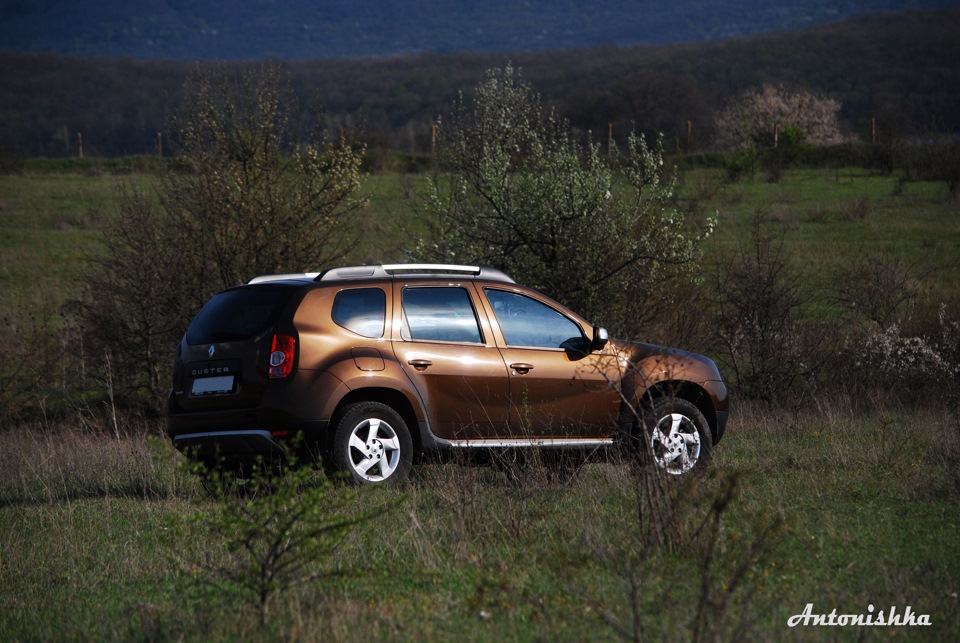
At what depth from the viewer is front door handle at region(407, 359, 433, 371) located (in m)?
8.99

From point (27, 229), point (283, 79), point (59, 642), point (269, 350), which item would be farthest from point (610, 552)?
point (27, 229)

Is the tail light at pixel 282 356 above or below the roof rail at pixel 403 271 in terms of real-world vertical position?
below

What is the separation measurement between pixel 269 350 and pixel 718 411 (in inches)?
149

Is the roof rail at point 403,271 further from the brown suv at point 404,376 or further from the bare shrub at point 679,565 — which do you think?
the bare shrub at point 679,565

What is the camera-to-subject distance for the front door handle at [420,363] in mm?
8992

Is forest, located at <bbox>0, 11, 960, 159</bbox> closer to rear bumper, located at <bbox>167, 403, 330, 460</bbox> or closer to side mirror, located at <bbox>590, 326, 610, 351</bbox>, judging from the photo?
rear bumper, located at <bbox>167, 403, 330, 460</bbox>

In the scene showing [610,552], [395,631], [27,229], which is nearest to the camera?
[395,631]

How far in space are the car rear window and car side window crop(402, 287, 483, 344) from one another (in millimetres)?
926

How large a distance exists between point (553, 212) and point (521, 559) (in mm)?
11355

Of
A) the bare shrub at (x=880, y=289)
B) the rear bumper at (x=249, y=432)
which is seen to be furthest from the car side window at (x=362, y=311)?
the bare shrub at (x=880, y=289)

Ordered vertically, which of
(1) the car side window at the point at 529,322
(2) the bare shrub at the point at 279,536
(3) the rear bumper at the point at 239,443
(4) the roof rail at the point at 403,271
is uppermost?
(4) the roof rail at the point at 403,271

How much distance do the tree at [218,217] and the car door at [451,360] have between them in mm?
10714

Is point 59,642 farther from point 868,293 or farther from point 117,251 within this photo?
point 868,293

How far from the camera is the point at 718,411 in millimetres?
9992
